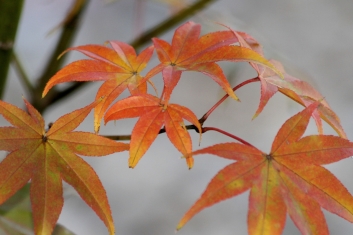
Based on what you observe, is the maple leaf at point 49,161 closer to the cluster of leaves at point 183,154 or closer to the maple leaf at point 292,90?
the cluster of leaves at point 183,154

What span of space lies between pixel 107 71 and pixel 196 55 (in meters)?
0.07

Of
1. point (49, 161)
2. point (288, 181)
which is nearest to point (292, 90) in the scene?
point (288, 181)

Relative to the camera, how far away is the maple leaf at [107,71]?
29cm

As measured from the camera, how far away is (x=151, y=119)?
271 millimetres

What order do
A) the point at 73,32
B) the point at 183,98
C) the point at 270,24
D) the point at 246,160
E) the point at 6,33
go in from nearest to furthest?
the point at 246,160, the point at 6,33, the point at 73,32, the point at 183,98, the point at 270,24

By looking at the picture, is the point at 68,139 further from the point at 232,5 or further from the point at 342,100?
the point at 232,5

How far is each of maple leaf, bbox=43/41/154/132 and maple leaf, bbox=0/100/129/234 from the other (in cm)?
2

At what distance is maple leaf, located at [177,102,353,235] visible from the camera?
0.25 metres

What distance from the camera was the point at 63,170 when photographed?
0.28m

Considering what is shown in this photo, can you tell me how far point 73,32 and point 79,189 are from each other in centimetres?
35

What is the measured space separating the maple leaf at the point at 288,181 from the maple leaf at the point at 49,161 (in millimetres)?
65

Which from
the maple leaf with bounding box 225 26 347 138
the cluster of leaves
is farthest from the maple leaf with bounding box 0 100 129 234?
the maple leaf with bounding box 225 26 347 138

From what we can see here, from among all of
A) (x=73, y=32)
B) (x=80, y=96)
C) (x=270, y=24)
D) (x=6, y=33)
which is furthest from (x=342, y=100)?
(x=6, y=33)

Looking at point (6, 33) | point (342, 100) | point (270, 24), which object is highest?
point (270, 24)
